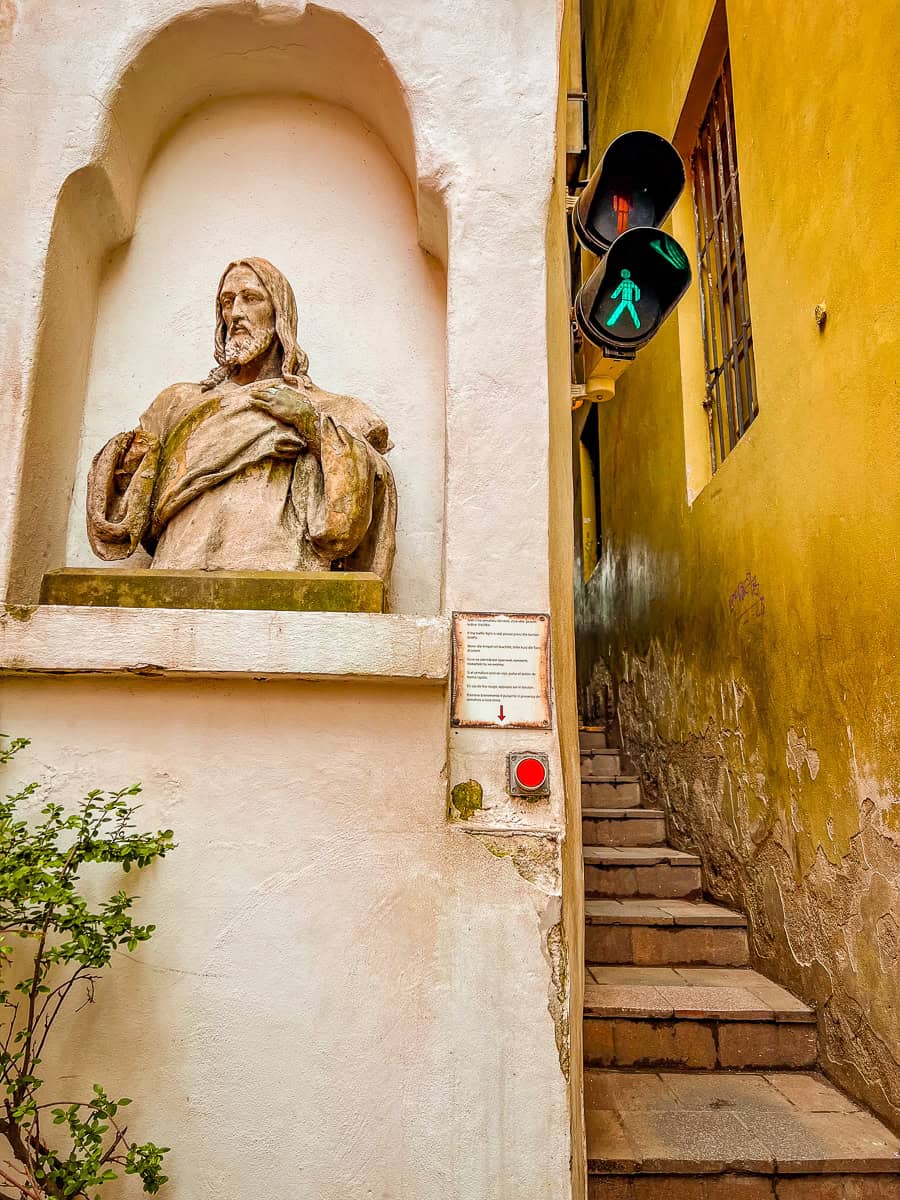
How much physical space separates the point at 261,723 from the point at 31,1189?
40.8 inches

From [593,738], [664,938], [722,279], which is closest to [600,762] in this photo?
[593,738]

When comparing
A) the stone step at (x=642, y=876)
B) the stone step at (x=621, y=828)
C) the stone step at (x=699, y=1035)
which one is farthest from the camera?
the stone step at (x=621, y=828)

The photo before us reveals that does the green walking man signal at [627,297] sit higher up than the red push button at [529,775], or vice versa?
the green walking man signal at [627,297]

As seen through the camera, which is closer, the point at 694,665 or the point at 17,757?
the point at 17,757

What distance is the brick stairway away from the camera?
2543 mm

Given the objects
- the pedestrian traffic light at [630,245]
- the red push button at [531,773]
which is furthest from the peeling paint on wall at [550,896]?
the pedestrian traffic light at [630,245]

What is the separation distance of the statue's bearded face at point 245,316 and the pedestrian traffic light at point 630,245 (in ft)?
3.34

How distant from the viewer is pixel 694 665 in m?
4.76

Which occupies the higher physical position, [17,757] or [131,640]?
[131,640]

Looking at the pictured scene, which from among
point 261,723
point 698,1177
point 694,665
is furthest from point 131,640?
point 694,665

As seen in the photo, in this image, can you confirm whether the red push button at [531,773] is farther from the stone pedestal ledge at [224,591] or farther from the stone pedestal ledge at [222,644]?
the stone pedestal ledge at [224,591]

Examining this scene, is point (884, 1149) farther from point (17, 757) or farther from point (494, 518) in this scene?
point (17, 757)

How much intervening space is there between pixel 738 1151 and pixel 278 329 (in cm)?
298

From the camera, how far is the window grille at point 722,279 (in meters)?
4.53
